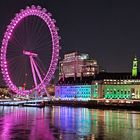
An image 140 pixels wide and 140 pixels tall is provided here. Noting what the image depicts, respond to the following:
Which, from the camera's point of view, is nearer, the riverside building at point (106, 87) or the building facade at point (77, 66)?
the riverside building at point (106, 87)

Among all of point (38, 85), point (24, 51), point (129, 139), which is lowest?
point (129, 139)

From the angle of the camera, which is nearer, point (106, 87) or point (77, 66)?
point (106, 87)

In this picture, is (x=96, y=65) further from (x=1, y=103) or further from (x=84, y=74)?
(x=1, y=103)

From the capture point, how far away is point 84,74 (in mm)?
110250

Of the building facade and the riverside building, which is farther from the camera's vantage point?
the building facade

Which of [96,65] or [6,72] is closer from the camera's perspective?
[6,72]

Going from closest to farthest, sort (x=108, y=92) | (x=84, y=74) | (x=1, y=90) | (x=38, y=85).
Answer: (x=38, y=85)
(x=108, y=92)
(x=1, y=90)
(x=84, y=74)

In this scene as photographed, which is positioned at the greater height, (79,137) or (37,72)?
(37,72)

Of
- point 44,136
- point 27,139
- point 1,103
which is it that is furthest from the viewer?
point 1,103

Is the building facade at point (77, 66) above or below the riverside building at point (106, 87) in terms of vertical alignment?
above

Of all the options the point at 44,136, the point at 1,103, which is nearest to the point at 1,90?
the point at 1,103

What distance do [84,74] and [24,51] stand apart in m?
70.3

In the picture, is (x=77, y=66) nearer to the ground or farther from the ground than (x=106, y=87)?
farther from the ground

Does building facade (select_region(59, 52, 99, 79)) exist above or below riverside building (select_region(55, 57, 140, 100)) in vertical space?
above
